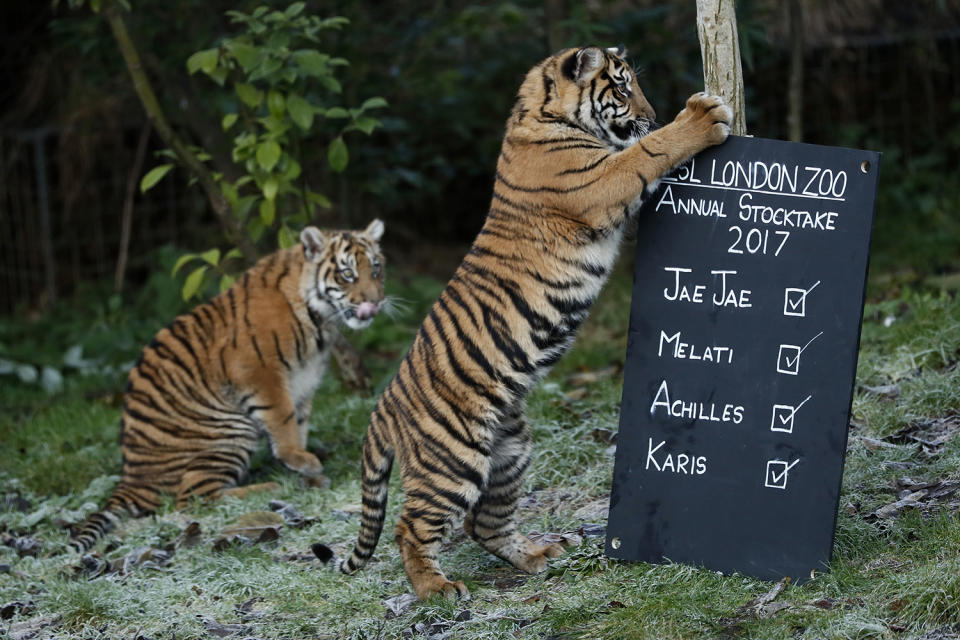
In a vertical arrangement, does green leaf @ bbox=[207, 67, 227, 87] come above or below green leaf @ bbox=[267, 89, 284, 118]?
above

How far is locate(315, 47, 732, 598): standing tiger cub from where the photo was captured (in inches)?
164

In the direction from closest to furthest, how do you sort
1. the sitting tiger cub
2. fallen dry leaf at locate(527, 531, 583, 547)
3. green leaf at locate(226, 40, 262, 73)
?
fallen dry leaf at locate(527, 531, 583, 547)
the sitting tiger cub
green leaf at locate(226, 40, 262, 73)

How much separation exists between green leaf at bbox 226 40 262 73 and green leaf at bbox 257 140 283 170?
48 centimetres

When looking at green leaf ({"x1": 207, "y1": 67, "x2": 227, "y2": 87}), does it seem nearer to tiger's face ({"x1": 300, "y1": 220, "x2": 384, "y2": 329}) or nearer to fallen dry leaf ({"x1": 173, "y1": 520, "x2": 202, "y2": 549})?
tiger's face ({"x1": 300, "y1": 220, "x2": 384, "y2": 329})

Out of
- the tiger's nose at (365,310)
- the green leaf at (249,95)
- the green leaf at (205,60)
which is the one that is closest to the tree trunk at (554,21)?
the green leaf at (249,95)

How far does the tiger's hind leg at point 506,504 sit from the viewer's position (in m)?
4.45

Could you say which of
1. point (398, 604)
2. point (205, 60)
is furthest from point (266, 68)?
point (398, 604)

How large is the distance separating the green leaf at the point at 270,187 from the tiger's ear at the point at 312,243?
575mm

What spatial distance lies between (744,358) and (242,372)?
10.6 ft

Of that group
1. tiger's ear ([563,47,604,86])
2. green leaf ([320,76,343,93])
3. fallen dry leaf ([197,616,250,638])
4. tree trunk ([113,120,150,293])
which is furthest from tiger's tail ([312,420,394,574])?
tree trunk ([113,120,150,293])

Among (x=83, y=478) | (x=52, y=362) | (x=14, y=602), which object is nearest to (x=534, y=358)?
(x=14, y=602)

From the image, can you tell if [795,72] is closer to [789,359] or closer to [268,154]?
[268,154]

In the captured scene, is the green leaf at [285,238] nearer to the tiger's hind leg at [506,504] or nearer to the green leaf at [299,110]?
the green leaf at [299,110]

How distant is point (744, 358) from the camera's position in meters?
4.00
